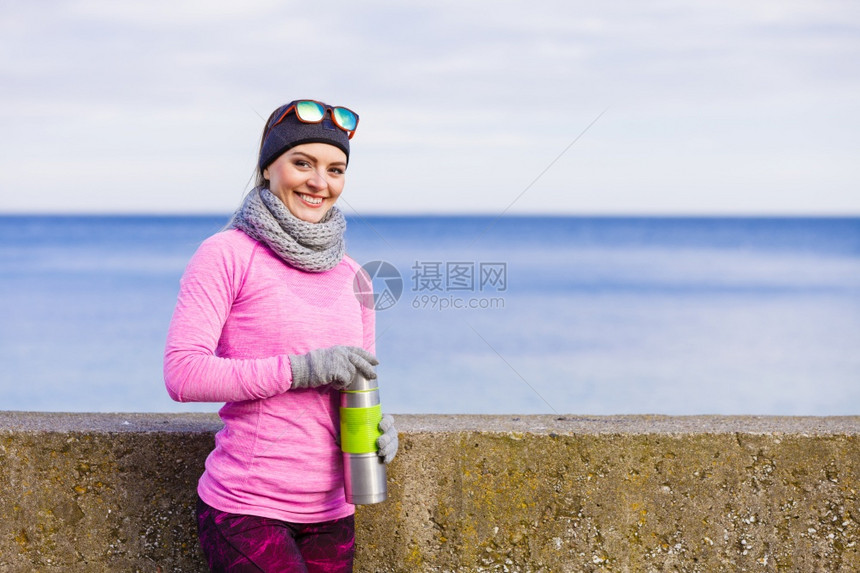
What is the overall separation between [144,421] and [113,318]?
1923 cm

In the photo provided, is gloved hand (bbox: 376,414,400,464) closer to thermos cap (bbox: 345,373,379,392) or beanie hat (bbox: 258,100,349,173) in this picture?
thermos cap (bbox: 345,373,379,392)

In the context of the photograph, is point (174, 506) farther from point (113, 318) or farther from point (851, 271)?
point (851, 271)

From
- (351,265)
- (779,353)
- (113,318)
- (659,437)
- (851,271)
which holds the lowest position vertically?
(659,437)

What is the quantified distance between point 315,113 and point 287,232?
1.21 ft

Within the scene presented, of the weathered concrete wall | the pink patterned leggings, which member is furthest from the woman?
the weathered concrete wall

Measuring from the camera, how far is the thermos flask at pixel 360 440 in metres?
2.43

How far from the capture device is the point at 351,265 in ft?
8.79

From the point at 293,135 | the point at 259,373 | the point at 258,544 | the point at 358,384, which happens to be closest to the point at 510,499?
the point at 358,384

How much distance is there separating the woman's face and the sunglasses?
7cm

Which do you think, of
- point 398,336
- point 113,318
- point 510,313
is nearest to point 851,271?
point 510,313

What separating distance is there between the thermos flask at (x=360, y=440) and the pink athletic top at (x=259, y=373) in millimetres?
65

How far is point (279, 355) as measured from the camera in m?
2.36

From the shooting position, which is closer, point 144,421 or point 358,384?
point 358,384

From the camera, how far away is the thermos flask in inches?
95.5
